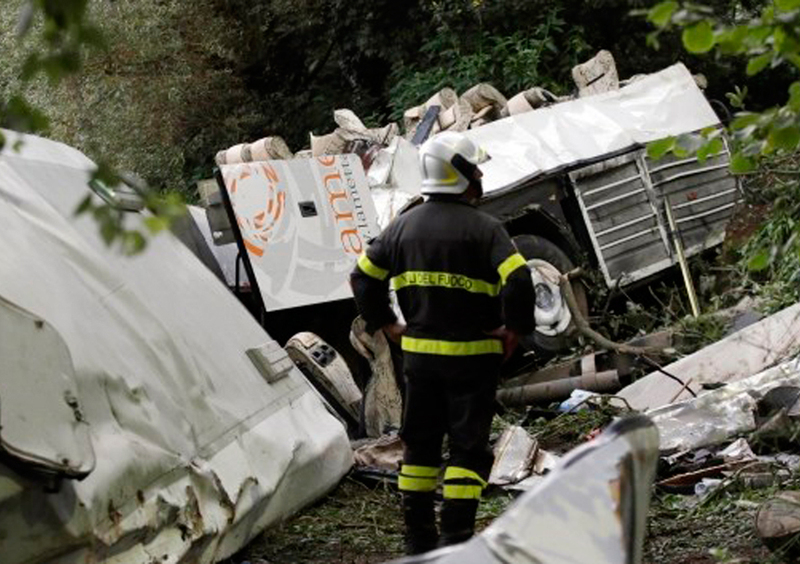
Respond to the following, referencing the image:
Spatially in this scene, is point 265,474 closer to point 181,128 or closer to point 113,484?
point 113,484

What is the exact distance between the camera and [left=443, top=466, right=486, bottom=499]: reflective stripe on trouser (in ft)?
21.7

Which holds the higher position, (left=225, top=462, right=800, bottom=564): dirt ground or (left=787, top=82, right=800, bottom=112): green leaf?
(left=787, top=82, right=800, bottom=112): green leaf

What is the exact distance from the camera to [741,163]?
4.91m

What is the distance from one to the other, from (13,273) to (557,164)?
7.09 metres

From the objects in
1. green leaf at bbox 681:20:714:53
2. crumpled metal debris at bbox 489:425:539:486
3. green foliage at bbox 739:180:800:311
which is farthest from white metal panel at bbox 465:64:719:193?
green leaf at bbox 681:20:714:53

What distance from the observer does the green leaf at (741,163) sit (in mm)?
4891

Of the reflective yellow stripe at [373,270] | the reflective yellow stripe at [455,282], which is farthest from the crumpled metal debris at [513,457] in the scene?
the reflective yellow stripe at [455,282]

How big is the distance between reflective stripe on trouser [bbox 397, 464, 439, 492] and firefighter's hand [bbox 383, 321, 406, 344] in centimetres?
51

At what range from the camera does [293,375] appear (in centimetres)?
Result: 868

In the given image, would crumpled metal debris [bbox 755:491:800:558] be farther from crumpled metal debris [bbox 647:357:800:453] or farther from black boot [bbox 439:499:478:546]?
crumpled metal debris [bbox 647:357:800:453]

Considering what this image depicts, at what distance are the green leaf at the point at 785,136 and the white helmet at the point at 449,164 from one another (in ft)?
7.33

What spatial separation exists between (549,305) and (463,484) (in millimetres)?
5178

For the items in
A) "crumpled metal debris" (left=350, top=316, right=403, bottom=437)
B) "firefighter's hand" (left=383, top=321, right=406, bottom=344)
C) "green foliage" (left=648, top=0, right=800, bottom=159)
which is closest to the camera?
"green foliage" (left=648, top=0, right=800, bottom=159)

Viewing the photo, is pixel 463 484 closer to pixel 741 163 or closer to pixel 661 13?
pixel 741 163
